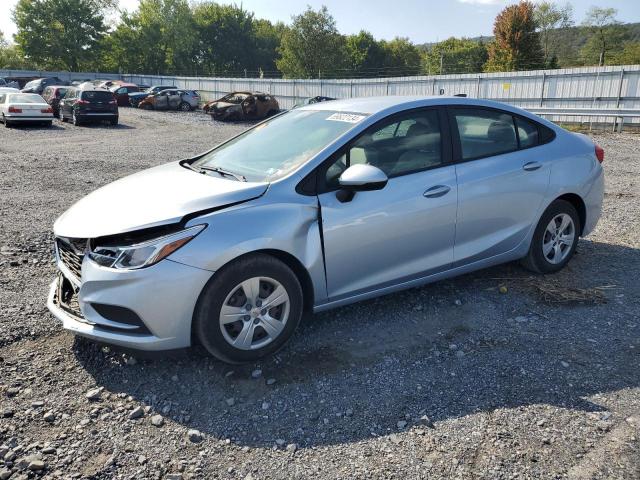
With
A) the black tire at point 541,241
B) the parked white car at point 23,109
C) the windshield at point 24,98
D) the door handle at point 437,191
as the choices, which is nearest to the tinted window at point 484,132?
the door handle at point 437,191

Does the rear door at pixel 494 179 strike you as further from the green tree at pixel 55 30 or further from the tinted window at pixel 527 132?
the green tree at pixel 55 30

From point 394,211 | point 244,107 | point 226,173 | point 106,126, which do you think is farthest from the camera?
point 244,107

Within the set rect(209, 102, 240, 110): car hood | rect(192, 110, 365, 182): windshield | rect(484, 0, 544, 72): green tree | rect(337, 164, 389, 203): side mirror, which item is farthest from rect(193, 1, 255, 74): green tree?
rect(337, 164, 389, 203): side mirror

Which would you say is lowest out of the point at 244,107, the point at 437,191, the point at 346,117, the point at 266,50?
the point at 244,107

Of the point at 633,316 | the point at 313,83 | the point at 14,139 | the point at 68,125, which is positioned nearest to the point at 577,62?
the point at 313,83

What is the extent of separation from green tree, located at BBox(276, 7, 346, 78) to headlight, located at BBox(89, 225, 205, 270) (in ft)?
189

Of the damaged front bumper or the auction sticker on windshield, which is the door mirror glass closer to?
the auction sticker on windshield

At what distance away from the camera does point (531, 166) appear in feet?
15.1

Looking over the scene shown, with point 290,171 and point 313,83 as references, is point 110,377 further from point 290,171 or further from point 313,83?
point 313,83

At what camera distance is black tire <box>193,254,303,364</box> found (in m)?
3.25

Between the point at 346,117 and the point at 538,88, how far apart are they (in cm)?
2207

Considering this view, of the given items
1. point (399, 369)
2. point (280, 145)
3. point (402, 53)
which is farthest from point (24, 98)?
point (402, 53)

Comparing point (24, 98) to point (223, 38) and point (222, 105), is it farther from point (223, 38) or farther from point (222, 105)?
point (223, 38)

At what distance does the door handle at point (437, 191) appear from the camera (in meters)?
4.02
